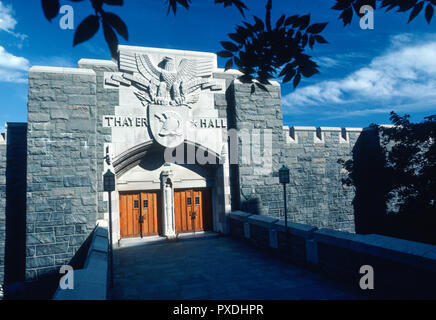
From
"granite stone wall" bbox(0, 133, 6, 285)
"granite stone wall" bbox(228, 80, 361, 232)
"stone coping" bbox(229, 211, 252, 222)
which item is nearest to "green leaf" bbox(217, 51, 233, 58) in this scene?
"stone coping" bbox(229, 211, 252, 222)

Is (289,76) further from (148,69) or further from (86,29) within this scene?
(148,69)

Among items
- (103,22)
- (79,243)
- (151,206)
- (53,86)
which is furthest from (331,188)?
(103,22)

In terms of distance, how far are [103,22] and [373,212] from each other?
12805 millimetres

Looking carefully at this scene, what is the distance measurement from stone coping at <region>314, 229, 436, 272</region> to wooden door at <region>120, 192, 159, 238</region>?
244 inches

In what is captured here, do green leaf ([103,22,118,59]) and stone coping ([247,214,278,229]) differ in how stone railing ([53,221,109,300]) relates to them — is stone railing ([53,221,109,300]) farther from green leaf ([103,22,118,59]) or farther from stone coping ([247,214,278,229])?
stone coping ([247,214,278,229])

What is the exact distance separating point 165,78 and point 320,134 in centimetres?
664

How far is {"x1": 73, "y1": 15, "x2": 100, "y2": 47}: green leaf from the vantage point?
1488 millimetres

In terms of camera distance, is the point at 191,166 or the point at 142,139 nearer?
the point at 142,139

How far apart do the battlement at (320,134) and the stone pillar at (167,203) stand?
4842 millimetres

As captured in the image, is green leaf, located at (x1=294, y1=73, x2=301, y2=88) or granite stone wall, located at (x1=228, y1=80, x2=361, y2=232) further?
granite stone wall, located at (x1=228, y1=80, x2=361, y2=232)

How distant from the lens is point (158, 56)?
881 centimetres

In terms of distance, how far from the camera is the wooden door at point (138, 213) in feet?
30.8

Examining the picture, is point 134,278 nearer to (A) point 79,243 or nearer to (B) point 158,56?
(A) point 79,243
